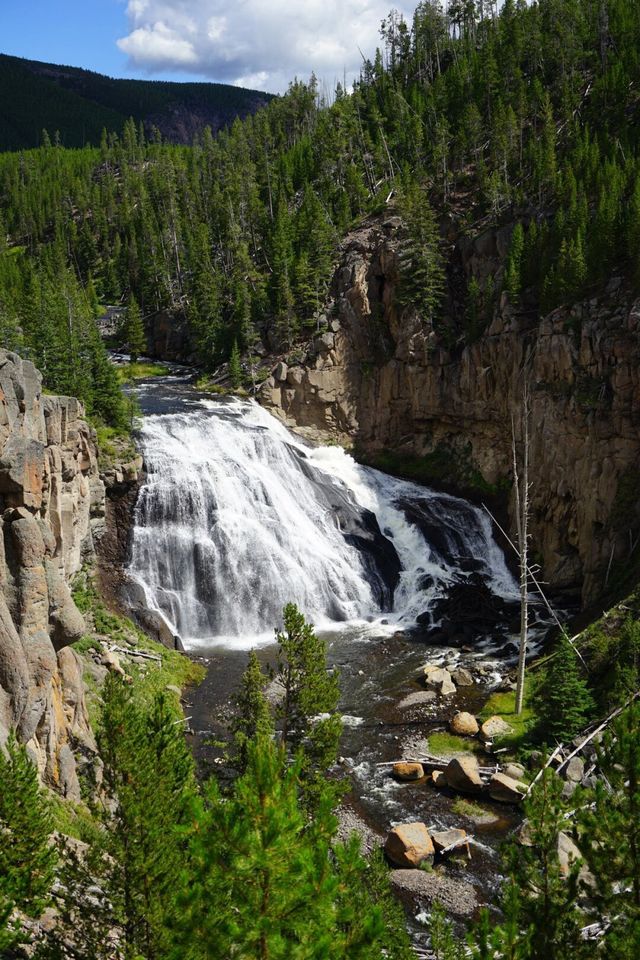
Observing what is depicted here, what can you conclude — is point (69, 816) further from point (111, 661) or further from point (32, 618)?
point (111, 661)

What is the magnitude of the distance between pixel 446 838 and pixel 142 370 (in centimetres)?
5784

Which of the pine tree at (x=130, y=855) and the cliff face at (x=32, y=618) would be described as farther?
the cliff face at (x=32, y=618)

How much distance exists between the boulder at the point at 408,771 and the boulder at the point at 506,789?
99.9 inches

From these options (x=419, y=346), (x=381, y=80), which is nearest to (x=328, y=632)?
(x=419, y=346)

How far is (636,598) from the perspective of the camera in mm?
29266

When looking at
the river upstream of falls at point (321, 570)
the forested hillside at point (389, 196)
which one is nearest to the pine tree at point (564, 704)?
the river upstream of falls at point (321, 570)

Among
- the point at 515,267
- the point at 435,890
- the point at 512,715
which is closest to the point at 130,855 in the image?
the point at 435,890

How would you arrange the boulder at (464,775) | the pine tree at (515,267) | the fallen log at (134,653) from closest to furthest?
the boulder at (464,775), the fallen log at (134,653), the pine tree at (515,267)

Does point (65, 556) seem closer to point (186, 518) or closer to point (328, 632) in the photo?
point (186, 518)

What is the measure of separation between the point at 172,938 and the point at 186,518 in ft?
109

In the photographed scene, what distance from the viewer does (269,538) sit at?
42.0m

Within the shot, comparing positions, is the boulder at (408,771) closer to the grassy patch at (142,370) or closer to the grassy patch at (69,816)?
the grassy patch at (69,816)

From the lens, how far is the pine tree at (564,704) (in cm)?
2492

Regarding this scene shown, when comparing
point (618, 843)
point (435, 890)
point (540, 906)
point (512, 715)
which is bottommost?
point (435, 890)
